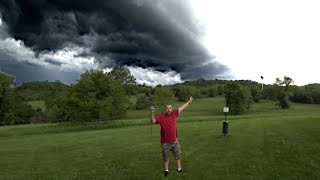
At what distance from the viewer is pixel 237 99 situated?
10606 cm

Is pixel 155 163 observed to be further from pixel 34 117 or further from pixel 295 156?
pixel 34 117

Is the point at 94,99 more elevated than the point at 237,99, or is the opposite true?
the point at 237,99

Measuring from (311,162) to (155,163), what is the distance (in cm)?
816

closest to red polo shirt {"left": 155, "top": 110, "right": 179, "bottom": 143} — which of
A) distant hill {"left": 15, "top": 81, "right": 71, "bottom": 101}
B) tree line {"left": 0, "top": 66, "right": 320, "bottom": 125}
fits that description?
tree line {"left": 0, "top": 66, "right": 320, "bottom": 125}

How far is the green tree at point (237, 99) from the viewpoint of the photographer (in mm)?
104375

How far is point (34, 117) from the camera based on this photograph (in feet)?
299

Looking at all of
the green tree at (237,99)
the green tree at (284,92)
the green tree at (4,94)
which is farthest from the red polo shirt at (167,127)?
the green tree at (284,92)

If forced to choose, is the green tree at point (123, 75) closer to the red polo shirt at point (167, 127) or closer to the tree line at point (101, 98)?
the tree line at point (101, 98)

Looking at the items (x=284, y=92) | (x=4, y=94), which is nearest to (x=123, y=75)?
(x=4, y=94)

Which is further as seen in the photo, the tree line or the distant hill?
the distant hill

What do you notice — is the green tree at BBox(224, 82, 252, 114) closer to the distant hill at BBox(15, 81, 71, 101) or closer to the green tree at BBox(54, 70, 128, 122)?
the green tree at BBox(54, 70, 128, 122)

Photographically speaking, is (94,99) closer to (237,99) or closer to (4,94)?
(4,94)

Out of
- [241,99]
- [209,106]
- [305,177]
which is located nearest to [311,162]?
[305,177]

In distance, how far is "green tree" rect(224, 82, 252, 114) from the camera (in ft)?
342
